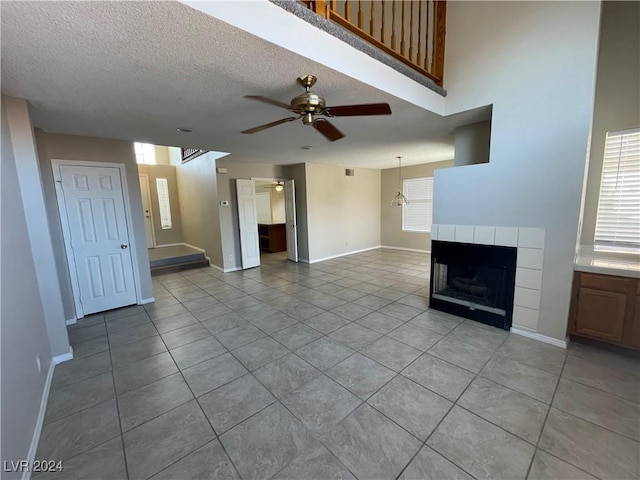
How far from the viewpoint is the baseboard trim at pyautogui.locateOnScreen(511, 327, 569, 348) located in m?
2.58

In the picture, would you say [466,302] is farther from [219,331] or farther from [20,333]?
[20,333]

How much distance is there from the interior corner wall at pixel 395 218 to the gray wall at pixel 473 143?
3229 mm

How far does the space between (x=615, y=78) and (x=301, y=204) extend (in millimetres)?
5132

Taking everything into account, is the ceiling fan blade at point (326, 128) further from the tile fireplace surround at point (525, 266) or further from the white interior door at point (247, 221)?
the white interior door at point (247, 221)

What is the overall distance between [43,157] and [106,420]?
3.35m

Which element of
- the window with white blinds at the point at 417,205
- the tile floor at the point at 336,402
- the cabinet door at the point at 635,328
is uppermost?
the window with white blinds at the point at 417,205

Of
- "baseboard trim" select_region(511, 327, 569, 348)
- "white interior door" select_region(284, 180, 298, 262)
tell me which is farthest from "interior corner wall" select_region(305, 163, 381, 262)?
"baseboard trim" select_region(511, 327, 569, 348)

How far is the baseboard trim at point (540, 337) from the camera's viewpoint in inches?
101

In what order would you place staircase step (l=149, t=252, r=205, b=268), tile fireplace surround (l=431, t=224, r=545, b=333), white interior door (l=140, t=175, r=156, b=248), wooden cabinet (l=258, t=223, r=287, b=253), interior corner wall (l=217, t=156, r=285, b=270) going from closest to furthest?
tile fireplace surround (l=431, t=224, r=545, b=333)
interior corner wall (l=217, t=156, r=285, b=270)
staircase step (l=149, t=252, r=205, b=268)
white interior door (l=140, t=175, r=156, b=248)
wooden cabinet (l=258, t=223, r=287, b=253)

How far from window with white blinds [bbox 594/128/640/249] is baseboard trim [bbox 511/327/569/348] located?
52.9 inches

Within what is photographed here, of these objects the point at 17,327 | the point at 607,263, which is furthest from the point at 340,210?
the point at 17,327

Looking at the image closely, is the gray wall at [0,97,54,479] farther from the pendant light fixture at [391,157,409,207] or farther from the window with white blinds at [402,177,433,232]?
the window with white blinds at [402,177,433,232]

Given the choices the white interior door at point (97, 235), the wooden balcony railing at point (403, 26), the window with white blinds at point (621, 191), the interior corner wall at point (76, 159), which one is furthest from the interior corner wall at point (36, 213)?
the window with white blinds at point (621, 191)

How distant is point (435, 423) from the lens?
174cm
